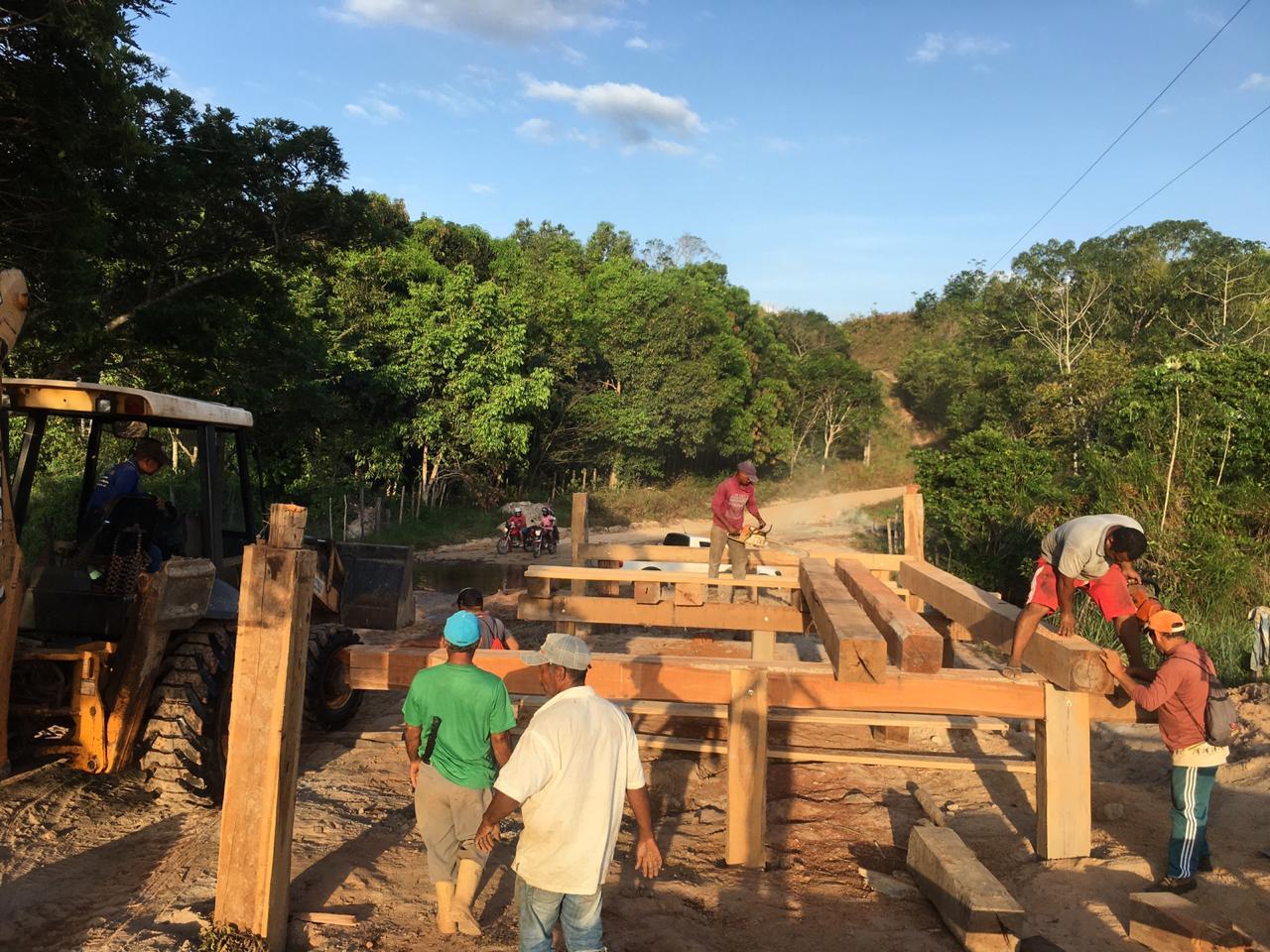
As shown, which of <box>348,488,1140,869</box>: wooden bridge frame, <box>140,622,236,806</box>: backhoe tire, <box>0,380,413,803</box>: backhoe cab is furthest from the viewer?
<box>140,622,236,806</box>: backhoe tire

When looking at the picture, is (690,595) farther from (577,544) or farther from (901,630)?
(901,630)

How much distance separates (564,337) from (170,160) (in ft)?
60.7

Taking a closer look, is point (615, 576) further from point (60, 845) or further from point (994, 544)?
point (994, 544)

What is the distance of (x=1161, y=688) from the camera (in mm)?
4730

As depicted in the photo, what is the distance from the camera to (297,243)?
48.7 ft

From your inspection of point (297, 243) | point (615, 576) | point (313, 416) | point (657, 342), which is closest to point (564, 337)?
point (657, 342)

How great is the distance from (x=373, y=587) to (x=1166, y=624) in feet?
18.9

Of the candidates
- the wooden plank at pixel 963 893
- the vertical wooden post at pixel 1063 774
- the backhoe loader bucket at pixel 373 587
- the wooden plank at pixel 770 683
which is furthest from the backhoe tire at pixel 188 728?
the vertical wooden post at pixel 1063 774

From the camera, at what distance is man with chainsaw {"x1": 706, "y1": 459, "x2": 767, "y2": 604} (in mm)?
9016

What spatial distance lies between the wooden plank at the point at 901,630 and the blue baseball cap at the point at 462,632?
77.9 inches

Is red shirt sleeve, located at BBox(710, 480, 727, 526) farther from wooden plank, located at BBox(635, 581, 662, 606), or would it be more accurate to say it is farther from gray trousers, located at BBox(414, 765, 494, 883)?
gray trousers, located at BBox(414, 765, 494, 883)

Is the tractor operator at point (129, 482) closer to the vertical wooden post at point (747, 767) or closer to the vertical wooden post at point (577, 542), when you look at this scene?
the vertical wooden post at point (747, 767)

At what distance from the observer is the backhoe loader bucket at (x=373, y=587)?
7.88 m

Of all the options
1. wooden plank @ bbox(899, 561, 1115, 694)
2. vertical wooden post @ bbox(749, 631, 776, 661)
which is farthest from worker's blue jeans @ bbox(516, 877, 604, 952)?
vertical wooden post @ bbox(749, 631, 776, 661)
